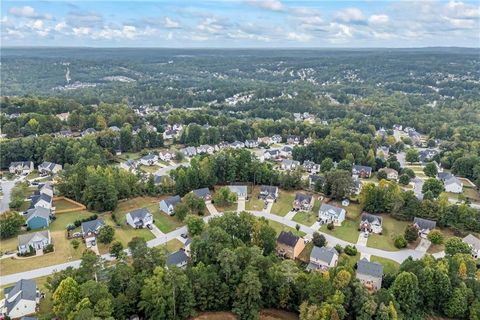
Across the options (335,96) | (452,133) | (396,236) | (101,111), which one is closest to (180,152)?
(101,111)

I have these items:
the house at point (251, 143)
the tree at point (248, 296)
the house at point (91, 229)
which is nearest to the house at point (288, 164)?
the house at point (251, 143)

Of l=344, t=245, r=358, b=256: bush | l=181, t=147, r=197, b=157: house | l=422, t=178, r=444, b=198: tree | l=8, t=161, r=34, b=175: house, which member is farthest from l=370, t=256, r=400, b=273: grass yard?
l=8, t=161, r=34, b=175: house

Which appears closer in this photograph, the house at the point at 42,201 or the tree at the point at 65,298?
the tree at the point at 65,298

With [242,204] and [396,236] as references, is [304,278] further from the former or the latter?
[242,204]

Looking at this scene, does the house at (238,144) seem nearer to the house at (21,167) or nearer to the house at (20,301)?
the house at (21,167)

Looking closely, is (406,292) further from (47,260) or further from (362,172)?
(362,172)

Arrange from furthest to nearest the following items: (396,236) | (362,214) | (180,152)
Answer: (180,152)
(362,214)
(396,236)
